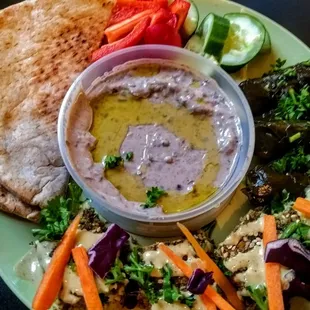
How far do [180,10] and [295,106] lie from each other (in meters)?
0.85

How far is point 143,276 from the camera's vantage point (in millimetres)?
3020

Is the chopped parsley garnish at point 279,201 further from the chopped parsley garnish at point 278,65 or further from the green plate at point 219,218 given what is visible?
the chopped parsley garnish at point 278,65

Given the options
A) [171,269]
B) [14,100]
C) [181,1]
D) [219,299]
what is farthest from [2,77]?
[219,299]

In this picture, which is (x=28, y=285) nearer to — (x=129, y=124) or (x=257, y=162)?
(x=129, y=124)

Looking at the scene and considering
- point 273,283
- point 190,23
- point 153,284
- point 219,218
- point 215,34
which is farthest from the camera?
point 190,23

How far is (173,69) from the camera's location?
3723mm

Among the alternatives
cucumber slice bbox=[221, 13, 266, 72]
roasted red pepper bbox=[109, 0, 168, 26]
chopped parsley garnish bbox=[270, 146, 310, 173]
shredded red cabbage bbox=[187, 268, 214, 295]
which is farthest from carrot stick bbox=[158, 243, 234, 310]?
roasted red pepper bbox=[109, 0, 168, 26]

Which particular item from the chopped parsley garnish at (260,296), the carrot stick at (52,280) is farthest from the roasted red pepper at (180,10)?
the chopped parsley garnish at (260,296)

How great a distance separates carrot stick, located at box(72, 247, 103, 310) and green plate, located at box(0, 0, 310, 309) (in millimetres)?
312

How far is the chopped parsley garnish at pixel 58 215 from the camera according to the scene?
3.21m

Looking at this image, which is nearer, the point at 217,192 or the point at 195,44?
the point at 217,192

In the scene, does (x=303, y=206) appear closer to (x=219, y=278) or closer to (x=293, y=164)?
(x=293, y=164)

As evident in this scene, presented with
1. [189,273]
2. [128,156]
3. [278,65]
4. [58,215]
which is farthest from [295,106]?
[58,215]

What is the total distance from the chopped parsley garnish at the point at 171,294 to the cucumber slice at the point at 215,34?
1367 millimetres
